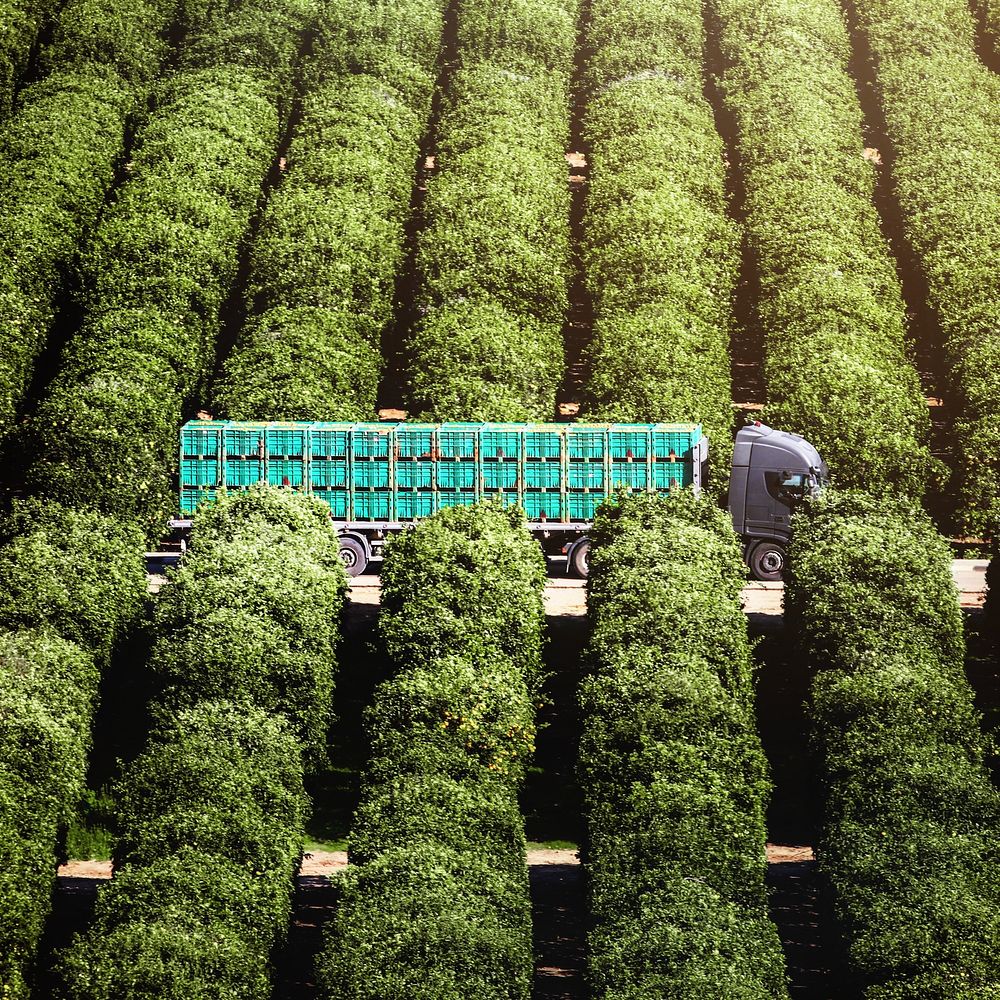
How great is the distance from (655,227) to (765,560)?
1321 cm

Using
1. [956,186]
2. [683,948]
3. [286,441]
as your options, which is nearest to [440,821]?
[683,948]

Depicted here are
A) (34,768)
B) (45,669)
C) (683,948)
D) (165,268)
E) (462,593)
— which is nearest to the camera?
(683,948)

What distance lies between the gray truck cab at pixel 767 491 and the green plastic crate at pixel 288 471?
37.4ft

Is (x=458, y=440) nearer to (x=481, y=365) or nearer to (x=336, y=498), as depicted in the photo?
(x=336, y=498)

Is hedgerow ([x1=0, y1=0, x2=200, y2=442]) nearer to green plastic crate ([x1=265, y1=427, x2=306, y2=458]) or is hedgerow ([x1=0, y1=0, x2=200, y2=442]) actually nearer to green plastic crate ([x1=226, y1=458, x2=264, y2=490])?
green plastic crate ([x1=226, y1=458, x2=264, y2=490])

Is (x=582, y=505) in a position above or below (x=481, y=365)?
below

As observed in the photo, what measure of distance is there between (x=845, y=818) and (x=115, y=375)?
23.0m

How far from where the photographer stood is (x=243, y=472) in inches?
1668

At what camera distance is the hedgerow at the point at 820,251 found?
44875 millimetres

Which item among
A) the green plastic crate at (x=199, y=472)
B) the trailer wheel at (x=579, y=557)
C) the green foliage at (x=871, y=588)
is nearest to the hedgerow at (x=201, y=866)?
the green plastic crate at (x=199, y=472)

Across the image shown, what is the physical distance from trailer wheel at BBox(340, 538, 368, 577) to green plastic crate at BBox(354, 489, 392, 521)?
0.74 meters

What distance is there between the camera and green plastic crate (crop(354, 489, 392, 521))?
42375 millimetres

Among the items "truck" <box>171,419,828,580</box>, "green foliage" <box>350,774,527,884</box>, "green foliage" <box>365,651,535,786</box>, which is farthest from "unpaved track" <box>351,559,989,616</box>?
"green foliage" <box>350,774,527,884</box>

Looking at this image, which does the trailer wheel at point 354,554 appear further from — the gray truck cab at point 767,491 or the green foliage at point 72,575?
the gray truck cab at point 767,491
